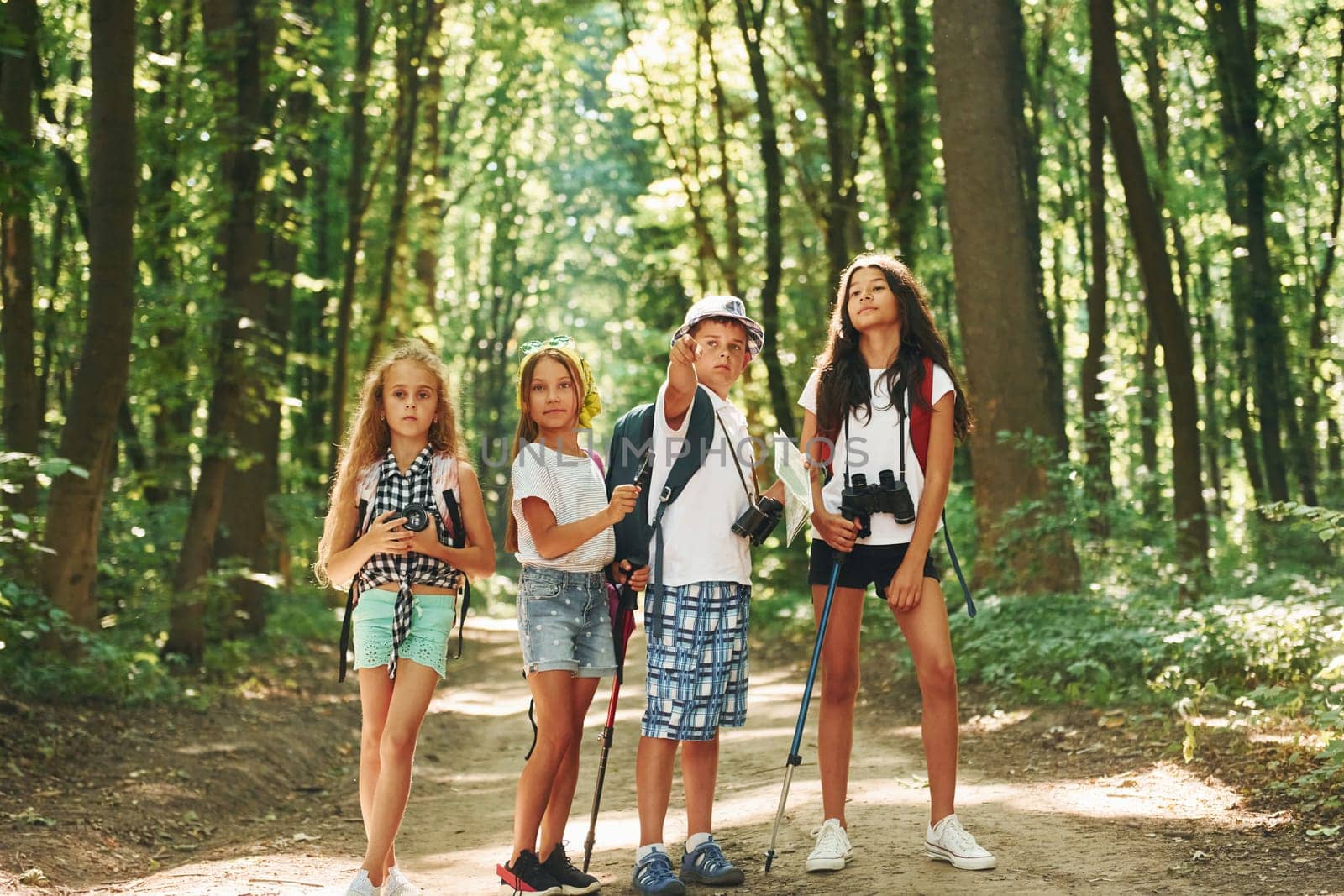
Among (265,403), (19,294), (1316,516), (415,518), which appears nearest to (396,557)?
(415,518)

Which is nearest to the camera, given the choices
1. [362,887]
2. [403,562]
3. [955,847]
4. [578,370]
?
[362,887]

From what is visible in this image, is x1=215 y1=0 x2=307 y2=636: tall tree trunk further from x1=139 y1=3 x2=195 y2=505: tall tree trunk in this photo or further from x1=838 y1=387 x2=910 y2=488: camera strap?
x1=838 y1=387 x2=910 y2=488: camera strap

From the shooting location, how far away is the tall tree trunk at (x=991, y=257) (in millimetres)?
10852

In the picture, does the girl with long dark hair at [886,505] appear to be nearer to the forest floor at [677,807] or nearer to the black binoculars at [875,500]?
the black binoculars at [875,500]

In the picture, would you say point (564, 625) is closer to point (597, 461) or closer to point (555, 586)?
point (555, 586)

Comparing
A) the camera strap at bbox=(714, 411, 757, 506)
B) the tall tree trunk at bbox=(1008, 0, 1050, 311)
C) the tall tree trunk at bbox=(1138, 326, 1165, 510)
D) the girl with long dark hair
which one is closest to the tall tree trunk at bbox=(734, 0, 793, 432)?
the tall tree trunk at bbox=(1008, 0, 1050, 311)

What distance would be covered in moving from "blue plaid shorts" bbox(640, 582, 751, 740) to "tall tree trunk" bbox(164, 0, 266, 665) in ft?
27.0

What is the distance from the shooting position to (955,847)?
512cm

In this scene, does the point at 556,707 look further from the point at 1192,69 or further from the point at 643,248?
the point at 1192,69

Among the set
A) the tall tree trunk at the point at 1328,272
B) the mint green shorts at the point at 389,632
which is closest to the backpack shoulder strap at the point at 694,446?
the mint green shorts at the point at 389,632

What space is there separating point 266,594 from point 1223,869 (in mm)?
14473

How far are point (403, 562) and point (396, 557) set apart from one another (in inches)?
1.3

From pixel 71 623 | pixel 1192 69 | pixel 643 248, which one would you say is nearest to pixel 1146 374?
pixel 1192 69

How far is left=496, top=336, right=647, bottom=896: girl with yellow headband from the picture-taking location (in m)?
4.97
